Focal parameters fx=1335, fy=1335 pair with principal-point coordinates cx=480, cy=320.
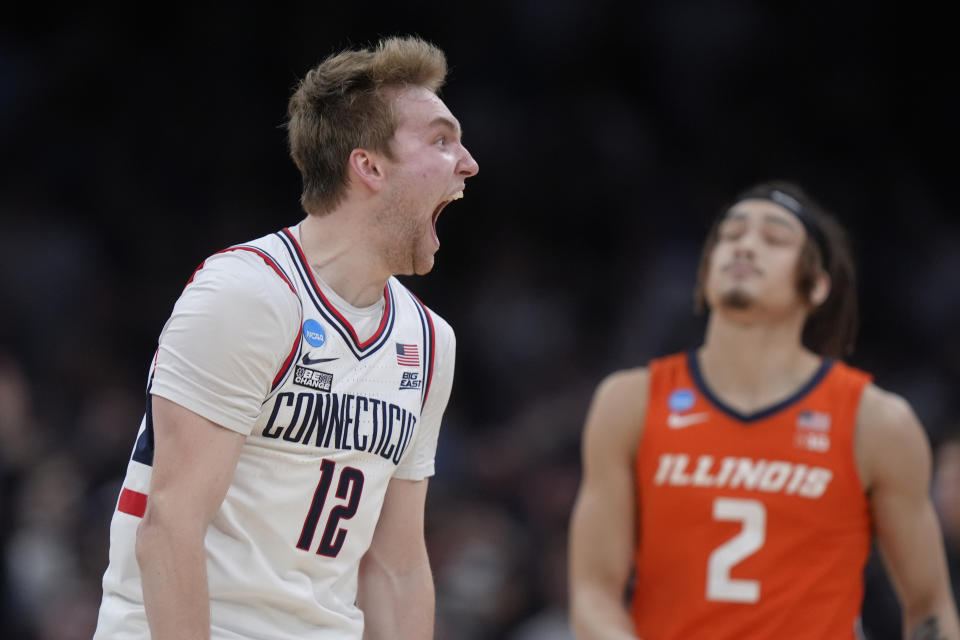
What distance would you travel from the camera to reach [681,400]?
15.3ft

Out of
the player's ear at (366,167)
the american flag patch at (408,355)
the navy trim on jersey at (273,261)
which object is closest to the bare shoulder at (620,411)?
the american flag patch at (408,355)

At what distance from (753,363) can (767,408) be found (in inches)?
6.9

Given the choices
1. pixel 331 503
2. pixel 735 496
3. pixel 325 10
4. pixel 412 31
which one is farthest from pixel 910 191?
pixel 331 503

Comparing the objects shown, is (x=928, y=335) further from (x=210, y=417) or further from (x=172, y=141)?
(x=210, y=417)

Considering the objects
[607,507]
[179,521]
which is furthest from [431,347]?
[607,507]

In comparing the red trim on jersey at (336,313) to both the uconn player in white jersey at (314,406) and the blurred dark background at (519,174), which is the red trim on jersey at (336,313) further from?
the blurred dark background at (519,174)

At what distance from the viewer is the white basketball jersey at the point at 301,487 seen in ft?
9.99

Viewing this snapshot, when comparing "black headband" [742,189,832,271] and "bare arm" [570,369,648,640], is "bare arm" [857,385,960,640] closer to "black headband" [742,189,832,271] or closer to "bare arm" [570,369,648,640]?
"black headband" [742,189,832,271]

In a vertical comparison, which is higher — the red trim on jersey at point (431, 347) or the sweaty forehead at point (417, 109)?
the sweaty forehead at point (417, 109)

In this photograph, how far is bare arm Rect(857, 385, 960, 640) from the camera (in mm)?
4379

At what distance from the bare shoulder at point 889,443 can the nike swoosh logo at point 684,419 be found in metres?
0.52

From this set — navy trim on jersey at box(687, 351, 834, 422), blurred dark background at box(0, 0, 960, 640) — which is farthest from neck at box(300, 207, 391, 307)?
blurred dark background at box(0, 0, 960, 640)

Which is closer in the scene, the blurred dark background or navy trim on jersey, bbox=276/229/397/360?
navy trim on jersey, bbox=276/229/397/360

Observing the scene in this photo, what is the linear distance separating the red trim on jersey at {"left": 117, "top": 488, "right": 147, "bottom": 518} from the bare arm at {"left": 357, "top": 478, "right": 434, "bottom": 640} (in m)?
0.74
